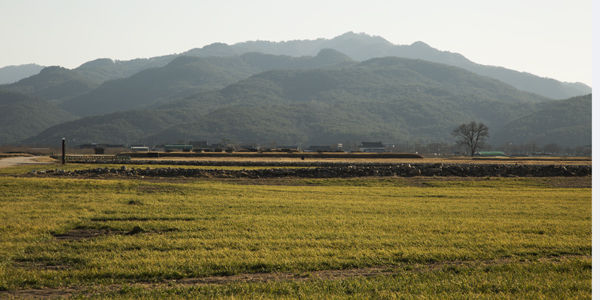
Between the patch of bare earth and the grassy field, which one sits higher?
the grassy field

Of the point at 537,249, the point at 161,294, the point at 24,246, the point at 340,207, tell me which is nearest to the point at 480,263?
the point at 537,249

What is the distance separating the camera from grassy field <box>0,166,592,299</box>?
1205 cm

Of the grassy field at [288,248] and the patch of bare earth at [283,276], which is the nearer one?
the patch of bare earth at [283,276]

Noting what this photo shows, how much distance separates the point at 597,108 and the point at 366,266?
325 inches

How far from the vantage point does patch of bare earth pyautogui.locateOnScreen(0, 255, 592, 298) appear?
39.0 ft

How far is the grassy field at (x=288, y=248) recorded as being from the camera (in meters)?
12.1

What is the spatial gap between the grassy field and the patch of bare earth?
0.17ft

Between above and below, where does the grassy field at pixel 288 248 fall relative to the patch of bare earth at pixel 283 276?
above

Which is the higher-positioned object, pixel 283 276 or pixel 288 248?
pixel 288 248

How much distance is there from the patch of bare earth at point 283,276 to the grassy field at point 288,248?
5 cm

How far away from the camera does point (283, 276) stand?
1331 cm

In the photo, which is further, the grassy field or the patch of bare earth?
the grassy field

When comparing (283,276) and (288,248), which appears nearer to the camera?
(283,276)

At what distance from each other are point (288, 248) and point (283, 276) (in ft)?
9.05
